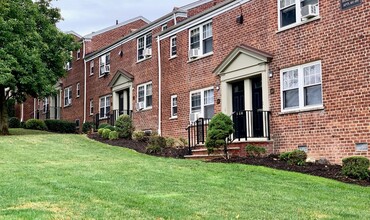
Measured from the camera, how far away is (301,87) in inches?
579

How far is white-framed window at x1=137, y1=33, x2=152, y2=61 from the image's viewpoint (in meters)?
24.0

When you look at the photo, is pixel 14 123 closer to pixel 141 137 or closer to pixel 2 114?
pixel 2 114

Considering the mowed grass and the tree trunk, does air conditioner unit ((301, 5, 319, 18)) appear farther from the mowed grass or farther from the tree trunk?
the tree trunk

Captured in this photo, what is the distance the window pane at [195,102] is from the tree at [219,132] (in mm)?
3975

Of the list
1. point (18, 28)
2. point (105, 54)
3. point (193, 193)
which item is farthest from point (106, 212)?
point (105, 54)

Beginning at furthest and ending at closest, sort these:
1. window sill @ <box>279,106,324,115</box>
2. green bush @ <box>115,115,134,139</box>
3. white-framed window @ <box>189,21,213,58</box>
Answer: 1. green bush @ <box>115,115,134,139</box>
2. white-framed window @ <box>189,21,213,58</box>
3. window sill @ <box>279,106,324,115</box>

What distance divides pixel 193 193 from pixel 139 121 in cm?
1601

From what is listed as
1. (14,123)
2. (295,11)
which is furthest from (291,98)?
(14,123)

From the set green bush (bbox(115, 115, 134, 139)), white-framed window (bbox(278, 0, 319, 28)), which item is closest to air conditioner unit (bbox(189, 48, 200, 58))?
white-framed window (bbox(278, 0, 319, 28))

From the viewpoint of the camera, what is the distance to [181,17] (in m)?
23.9

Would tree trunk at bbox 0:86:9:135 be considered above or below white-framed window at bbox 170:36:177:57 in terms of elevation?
below

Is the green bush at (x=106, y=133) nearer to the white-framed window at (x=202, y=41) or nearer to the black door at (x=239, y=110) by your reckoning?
the white-framed window at (x=202, y=41)

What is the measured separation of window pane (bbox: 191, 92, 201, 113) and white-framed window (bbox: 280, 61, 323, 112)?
16.3 feet

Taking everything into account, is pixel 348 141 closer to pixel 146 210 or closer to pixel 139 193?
pixel 139 193
